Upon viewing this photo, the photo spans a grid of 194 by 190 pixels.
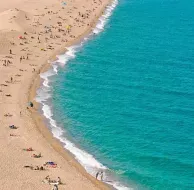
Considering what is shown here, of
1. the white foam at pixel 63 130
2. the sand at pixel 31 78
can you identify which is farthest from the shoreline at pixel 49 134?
the white foam at pixel 63 130

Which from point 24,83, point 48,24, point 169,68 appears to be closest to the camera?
point 24,83

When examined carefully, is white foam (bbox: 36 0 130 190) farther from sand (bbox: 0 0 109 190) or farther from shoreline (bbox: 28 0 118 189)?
sand (bbox: 0 0 109 190)

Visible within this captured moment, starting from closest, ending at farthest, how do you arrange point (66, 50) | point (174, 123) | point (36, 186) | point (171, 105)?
point (36, 186)
point (174, 123)
point (171, 105)
point (66, 50)

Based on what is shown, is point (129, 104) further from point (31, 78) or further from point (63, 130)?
point (31, 78)

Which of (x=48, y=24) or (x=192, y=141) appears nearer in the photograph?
(x=192, y=141)

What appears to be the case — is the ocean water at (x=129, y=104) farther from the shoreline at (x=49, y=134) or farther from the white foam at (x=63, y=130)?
the shoreline at (x=49, y=134)

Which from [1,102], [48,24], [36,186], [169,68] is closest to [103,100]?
[1,102]

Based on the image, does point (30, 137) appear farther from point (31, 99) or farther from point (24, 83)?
point (24, 83)
